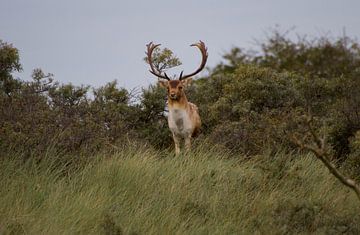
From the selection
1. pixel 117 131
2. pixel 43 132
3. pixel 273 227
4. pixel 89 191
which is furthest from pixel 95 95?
pixel 273 227

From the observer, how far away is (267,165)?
1244 cm

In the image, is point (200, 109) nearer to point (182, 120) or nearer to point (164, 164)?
point (182, 120)

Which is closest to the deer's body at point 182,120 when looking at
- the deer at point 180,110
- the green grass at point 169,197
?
the deer at point 180,110

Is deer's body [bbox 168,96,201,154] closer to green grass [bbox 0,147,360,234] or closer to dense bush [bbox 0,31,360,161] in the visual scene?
dense bush [bbox 0,31,360,161]

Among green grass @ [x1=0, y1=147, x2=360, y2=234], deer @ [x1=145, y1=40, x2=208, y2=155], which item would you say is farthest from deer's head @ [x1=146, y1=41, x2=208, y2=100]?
green grass @ [x1=0, y1=147, x2=360, y2=234]

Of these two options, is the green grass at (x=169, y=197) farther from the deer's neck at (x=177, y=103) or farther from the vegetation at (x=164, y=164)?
the deer's neck at (x=177, y=103)

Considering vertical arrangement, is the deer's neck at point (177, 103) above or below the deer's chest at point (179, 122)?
above

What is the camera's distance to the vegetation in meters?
10.3

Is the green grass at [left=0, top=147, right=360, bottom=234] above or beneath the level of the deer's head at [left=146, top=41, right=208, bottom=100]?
beneath

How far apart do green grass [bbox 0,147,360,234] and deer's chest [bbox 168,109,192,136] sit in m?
2.79

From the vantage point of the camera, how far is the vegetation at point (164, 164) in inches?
404

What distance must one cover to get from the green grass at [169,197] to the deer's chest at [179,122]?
9.15 feet

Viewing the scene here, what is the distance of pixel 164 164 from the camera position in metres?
12.0

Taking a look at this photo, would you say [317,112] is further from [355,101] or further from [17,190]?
[17,190]
